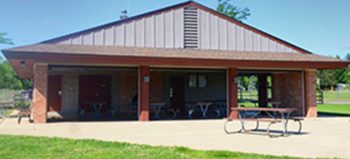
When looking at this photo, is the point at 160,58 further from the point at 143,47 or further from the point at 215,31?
the point at 215,31

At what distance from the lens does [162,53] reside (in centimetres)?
1414

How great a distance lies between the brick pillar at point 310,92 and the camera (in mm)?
15922

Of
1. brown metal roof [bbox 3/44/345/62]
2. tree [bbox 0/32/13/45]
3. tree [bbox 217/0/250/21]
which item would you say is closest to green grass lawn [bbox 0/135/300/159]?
brown metal roof [bbox 3/44/345/62]

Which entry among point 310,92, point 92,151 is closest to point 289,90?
point 310,92

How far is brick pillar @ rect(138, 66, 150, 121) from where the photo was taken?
1383 centimetres

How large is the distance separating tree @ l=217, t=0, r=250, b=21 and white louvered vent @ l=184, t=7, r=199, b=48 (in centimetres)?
2733

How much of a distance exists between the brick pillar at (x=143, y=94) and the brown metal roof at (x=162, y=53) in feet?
2.59

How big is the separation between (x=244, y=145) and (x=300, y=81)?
34.5 feet

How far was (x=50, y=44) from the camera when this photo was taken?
46.5 feet

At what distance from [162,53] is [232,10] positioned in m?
31.1

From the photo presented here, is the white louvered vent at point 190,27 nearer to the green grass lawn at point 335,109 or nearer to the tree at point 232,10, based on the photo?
the green grass lawn at point 335,109

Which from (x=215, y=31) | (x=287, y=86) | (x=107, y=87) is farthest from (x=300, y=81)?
(x=107, y=87)

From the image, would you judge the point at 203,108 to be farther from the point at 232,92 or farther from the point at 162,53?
the point at 162,53

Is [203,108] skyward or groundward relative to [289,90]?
groundward
